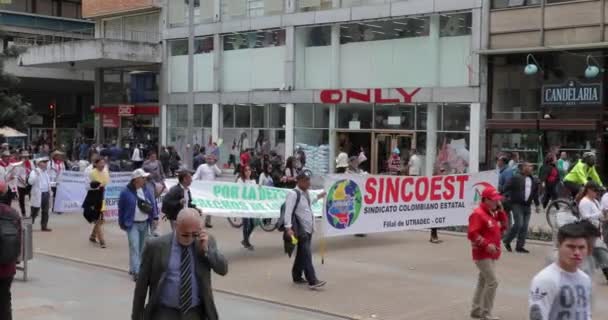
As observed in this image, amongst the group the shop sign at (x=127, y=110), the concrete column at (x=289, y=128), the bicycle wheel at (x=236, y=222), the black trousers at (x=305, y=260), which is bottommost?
the bicycle wheel at (x=236, y=222)

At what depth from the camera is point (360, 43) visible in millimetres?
32688

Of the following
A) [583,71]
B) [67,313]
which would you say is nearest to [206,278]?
[67,313]

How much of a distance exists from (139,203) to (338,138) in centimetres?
2265

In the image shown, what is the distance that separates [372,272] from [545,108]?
17159 millimetres

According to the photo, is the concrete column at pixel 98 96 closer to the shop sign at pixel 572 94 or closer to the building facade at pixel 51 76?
the building facade at pixel 51 76

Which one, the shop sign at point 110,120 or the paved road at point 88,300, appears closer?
the paved road at point 88,300

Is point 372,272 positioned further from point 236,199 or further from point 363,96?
point 363,96

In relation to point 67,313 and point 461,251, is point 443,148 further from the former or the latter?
point 67,313

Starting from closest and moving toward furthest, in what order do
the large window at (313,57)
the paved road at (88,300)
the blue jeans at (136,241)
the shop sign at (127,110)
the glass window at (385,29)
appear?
the paved road at (88,300)
the blue jeans at (136,241)
the glass window at (385,29)
the large window at (313,57)
the shop sign at (127,110)

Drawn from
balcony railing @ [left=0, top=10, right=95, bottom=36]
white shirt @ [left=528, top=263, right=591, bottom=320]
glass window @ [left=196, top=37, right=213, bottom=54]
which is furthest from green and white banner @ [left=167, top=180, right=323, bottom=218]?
balcony railing @ [left=0, top=10, right=95, bottom=36]

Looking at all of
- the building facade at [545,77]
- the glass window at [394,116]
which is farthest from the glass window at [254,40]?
the building facade at [545,77]

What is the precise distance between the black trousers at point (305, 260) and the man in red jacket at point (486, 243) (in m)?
2.57

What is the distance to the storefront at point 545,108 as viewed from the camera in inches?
1031

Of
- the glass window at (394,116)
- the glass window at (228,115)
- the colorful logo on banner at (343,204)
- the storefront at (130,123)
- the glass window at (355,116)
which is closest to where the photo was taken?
the colorful logo on banner at (343,204)
